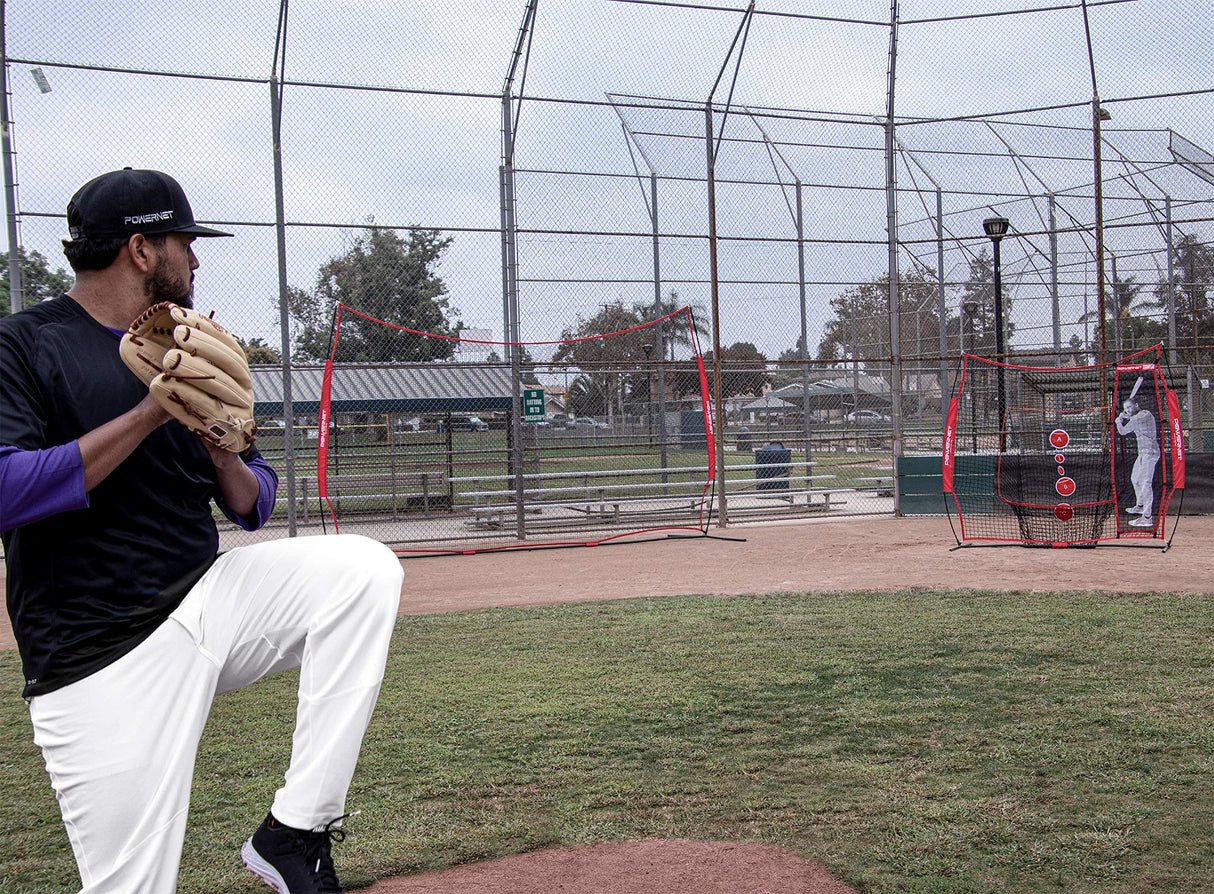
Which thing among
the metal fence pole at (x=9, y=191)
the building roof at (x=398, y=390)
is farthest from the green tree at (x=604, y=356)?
the metal fence pole at (x=9, y=191)

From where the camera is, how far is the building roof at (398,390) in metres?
14.3

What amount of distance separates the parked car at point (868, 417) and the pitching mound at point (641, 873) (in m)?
15.8

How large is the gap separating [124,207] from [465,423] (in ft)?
40.9

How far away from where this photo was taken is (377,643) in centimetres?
215

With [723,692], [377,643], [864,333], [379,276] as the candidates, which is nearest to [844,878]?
[377,643]

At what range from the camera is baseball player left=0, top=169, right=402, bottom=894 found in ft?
6.37

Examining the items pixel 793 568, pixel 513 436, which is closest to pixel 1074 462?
pixel 793 568

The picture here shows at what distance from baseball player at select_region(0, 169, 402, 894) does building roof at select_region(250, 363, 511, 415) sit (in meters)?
11.7

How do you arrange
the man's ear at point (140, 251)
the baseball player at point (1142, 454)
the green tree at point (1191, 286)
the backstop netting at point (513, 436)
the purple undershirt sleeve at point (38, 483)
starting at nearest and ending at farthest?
the purple undershirt sleeve at point (38, 483)
the man's ear at point (140, 251)
the baseball player at point (1142, 454)
the backstop netting at point (513, 436)
the green tree at point (1191, 286)

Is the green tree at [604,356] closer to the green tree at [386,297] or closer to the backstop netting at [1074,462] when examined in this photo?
the green tree at [386,297]

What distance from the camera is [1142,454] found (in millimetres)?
12125

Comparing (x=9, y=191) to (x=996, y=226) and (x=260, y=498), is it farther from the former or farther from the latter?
(x=996, y=226)

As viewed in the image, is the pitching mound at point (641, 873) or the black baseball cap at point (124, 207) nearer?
the black baseball cap at point (124, 207)

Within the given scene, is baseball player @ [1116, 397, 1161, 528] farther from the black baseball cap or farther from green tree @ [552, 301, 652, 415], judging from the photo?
the black baseball cap
